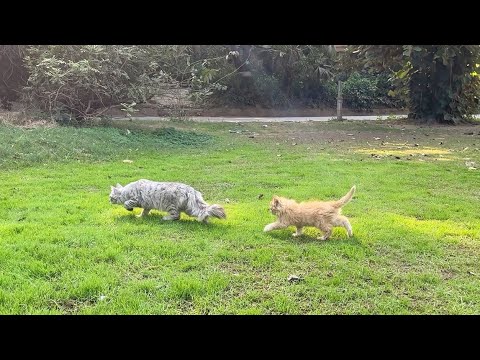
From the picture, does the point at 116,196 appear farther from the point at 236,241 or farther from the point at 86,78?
the point at 86,78

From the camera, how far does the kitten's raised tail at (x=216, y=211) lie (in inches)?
200

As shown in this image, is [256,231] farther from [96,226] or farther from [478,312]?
[478,312]

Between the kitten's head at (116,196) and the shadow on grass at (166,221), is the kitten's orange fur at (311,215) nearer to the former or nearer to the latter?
the shadow on grass at (166,221)

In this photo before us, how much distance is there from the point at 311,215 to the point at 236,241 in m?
0.76

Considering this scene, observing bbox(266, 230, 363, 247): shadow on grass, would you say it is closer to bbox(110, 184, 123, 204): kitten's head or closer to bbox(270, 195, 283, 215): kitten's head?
bbox(270, 195, 283, 215): kitten's head

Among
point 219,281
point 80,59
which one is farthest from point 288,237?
point 80,59

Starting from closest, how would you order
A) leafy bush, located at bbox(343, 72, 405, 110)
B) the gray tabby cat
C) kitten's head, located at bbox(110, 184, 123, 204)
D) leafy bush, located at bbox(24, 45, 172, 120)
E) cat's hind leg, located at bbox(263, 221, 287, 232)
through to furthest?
1. cat's hind leg, located at bbox(263, 221, 287, 232)
2. the gray tabby cat
3. kitten's head, located at bbox(110, 184, 123, 204)
4. leafy bush, located at bbox(24, 45, 172, 120)
5. leafy bush, located at bbox(343, 72, 405, 110)

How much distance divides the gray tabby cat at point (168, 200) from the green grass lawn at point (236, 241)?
0.46ft

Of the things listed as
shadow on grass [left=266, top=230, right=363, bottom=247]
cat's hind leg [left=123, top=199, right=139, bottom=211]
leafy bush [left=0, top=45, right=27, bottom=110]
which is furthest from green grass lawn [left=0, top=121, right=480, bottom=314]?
leafy bush [left=0, top=45, right=27, bottom=110]

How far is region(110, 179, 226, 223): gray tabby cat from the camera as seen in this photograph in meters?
5.20
